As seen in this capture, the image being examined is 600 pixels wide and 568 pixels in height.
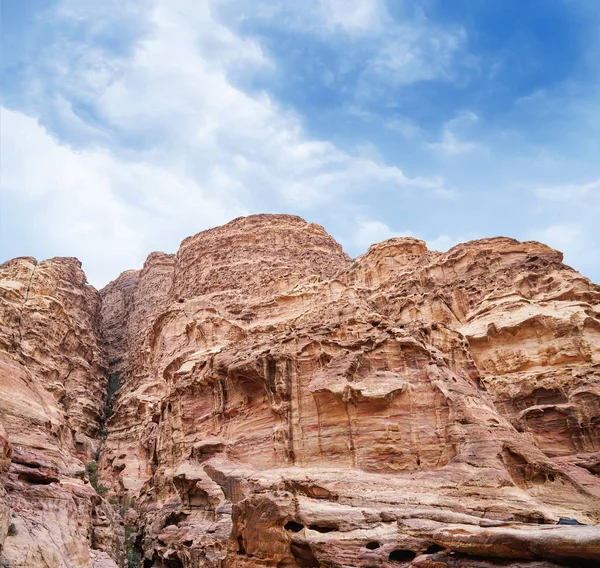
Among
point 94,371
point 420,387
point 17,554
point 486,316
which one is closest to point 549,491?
point 420,387

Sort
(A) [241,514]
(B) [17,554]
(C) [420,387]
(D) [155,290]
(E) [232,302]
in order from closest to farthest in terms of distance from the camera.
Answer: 1. (B) [17,554]
2. (A) [241,514]
3. (C) [420,387]
4. (E) [232,302]
5. (D) [155,290]

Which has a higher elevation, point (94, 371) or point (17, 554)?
point (94, 371)

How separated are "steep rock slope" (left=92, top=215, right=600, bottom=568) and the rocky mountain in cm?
7

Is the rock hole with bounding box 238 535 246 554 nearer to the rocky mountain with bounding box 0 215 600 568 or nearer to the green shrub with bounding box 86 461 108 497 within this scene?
the rocky mountain with bounding box 0 215 600 568

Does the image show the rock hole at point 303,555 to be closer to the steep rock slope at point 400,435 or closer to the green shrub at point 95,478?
the steep rock slope at point 400,435

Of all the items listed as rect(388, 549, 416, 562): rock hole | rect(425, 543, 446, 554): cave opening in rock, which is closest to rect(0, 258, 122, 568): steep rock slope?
rect(388, 549, 416, 562): rock hole

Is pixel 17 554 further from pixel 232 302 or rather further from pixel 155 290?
pixel 155 290

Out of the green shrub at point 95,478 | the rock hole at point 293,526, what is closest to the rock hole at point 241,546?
the rock hole at point 293,526

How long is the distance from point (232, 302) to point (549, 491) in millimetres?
40927

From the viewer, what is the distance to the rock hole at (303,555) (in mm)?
13602

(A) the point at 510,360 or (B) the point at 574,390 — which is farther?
(A) the point at 510,360

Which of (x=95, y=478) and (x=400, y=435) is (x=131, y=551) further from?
(x=400, y=435)

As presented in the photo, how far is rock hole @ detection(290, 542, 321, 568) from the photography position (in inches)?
535

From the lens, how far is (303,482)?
17.1 meters
